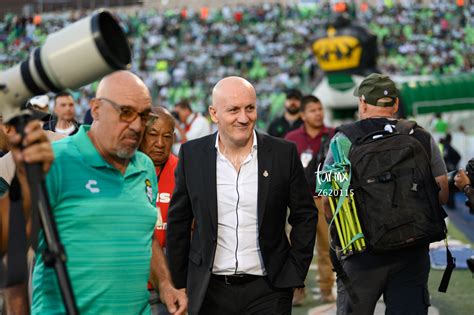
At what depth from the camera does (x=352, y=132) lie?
218 inches

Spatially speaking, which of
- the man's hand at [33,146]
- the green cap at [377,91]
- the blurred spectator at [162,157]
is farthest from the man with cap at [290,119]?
the man's hand at [33,146]

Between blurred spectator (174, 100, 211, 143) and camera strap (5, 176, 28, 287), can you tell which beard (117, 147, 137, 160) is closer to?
camera strap (5, 176, 28, 287)

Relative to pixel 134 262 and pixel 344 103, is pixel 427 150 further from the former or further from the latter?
pixel 344 103

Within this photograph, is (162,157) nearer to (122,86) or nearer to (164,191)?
(164,191)

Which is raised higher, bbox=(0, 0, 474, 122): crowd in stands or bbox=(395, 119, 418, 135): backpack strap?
bbox=(0, 0, 474, 122): crowd in stands

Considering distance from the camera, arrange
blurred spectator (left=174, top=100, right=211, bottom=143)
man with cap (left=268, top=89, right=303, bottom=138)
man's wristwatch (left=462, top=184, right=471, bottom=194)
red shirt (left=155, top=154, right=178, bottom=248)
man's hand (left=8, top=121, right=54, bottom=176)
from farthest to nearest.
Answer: blurred spectator (left=174, top=100, right=211, bottom=143), man with cap (left=268, top=89, right=303, bottom=138), red shirt (left=155, top=154, right=178, bottom=248), man's wristwatch (left=462, top=184, right=471, bottom=194), man's hand (left=8, top=121, right=54, bottom=176)

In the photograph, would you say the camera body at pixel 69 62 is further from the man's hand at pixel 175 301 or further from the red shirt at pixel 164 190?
the red shirt at pixel 164 190

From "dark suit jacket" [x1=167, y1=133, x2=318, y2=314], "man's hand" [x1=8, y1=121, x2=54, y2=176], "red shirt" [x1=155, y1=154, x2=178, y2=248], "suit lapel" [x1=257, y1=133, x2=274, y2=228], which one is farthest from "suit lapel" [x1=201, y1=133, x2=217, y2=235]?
"man's hand" [x1=8, y1=121, x2=54, y2=176]

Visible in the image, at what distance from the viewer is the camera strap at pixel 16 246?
3.12 metres

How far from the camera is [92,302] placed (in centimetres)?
369

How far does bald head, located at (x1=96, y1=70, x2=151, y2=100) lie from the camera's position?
3.78m

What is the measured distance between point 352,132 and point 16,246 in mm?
2789

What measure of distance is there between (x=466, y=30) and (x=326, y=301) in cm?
4188

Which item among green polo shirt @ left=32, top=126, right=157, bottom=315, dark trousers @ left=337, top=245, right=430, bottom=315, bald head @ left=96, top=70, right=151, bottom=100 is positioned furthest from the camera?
dark trousers @ left=337, top=245, right=430, bottom=315
